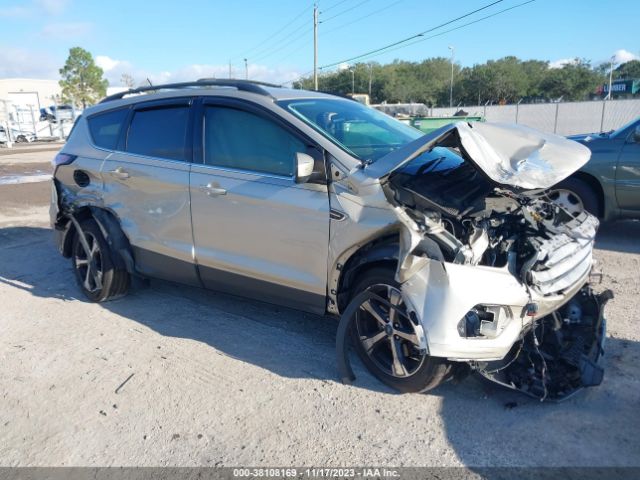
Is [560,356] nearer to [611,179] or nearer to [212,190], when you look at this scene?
[212,190]

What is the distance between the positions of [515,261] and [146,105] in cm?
350

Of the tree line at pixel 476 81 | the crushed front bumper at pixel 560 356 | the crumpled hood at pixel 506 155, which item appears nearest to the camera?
the crumpled hood at pixel 506 155

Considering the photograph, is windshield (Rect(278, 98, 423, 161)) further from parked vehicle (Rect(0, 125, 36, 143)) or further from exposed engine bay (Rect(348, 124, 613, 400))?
parked vehicle (Rect(0, 125, 36, 143))

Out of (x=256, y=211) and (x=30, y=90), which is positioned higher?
(x=30, y=90)

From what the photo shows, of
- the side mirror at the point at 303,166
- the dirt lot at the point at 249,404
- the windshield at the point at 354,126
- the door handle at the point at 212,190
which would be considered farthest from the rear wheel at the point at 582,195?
the door handle at the point at 212,190

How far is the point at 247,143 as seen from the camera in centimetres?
402

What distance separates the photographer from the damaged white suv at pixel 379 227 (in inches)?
119

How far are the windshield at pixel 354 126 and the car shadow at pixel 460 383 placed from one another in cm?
156

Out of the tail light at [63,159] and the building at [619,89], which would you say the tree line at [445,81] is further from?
the tail light at [63,159]

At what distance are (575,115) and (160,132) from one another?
2795cm

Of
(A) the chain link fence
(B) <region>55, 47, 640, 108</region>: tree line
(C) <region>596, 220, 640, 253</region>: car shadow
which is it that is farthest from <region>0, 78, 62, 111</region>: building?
(C) <region>596, 220, 640, 253</region>: car shadow

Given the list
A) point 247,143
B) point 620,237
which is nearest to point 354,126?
point 247,143

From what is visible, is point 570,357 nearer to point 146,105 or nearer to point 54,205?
point 146,105

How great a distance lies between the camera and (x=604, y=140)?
6.75 metres
